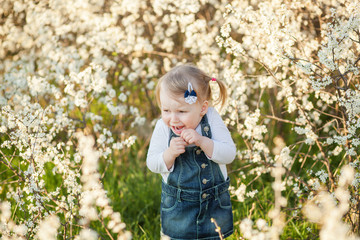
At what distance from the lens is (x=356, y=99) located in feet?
8.25

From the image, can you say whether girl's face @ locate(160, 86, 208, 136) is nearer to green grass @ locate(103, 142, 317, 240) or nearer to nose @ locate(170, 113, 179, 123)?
nose @ locate(170, 113, 179, 123)

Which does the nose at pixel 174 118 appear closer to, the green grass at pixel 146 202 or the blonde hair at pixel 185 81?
the blonde hair at pixel 185 81

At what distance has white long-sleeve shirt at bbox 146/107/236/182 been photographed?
235 centimetres

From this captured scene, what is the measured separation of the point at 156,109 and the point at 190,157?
3138 mm

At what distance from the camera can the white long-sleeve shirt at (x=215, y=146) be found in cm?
235

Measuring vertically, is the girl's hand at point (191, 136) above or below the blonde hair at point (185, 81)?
below

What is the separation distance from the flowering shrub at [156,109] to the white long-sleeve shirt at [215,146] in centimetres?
47

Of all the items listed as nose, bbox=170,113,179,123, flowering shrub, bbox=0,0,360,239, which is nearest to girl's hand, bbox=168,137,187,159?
nose, bbox=170,113,179,123

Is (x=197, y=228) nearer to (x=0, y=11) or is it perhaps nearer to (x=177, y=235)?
(x=177, y=235)

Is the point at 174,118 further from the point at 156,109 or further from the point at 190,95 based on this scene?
the point at 156,109

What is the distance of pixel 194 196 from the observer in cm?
239

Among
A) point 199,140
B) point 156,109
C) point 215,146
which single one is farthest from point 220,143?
point 156,109

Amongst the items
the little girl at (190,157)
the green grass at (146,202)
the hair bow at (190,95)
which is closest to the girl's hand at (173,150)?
the little girl at (190,157)

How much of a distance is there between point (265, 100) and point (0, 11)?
4.02 metres
